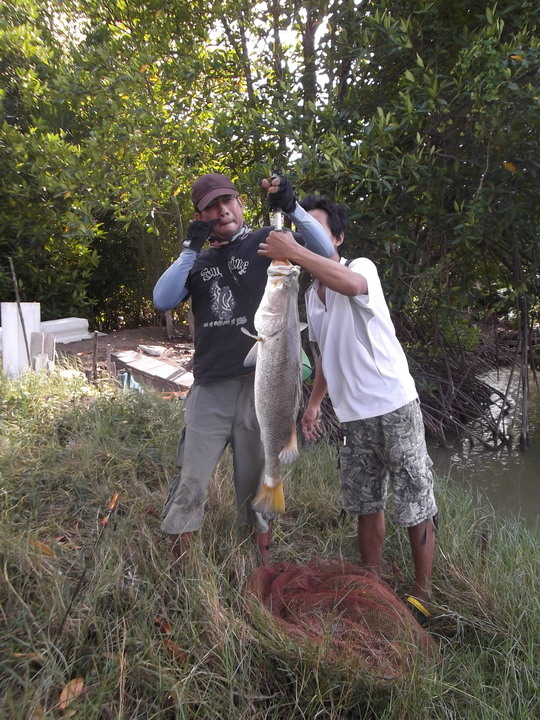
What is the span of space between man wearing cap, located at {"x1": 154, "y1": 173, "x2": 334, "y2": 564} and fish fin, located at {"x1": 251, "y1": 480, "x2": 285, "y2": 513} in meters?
0.25

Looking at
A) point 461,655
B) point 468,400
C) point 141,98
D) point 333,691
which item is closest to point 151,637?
point 333,691

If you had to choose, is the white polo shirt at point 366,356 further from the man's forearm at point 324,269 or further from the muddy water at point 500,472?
the muddy water at point 500,472

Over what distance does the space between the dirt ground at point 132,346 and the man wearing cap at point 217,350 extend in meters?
5.28

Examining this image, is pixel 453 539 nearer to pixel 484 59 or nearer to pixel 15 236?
pixel 484 59

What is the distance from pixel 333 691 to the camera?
92.7 inches

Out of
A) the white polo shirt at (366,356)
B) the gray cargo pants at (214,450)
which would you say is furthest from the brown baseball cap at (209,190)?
the gray cargo pants at (214,450)

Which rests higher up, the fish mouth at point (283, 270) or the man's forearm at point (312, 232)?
the man's forearm at point (312, 232)

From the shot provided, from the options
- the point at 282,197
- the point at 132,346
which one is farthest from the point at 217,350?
the point at 132,346

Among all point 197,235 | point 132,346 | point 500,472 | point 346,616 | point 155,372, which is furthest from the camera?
point 132,346

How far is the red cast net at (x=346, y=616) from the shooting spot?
241 cm

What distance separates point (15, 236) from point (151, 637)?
992 cm

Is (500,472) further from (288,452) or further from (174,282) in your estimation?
(174,282)

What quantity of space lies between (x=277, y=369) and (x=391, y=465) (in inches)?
33.5

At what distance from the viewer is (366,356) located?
2.90 meters
